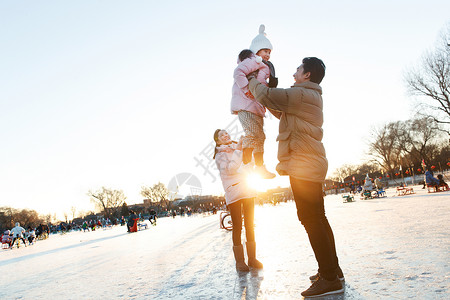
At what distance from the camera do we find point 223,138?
3.42 meters

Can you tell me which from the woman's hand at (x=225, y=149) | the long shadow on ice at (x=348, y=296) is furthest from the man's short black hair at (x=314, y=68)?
the long shadow on ice at (x=348, y=296)

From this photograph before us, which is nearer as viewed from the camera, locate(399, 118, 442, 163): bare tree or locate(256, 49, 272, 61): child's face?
locate(256, 49, 272, 61): child's face

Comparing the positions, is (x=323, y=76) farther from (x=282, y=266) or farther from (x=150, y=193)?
(x=150, y=193)

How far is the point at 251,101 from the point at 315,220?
1.23 meters

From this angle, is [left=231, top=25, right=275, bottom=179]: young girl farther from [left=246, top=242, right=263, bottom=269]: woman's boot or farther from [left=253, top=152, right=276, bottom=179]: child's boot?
[left=246, top=242, right=263, bottom=269]: woman's boot

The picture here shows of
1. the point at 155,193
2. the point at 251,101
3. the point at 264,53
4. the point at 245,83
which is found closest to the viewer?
the point at 245,83

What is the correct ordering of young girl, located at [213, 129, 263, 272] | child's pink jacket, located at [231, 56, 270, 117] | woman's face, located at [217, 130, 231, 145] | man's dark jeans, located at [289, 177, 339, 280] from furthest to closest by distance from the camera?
woman's face, located at [217, 130, 231, 145], young girl, located at [213, 129, 263, 272], child's pink jacket, located at [231, 56, 270, 117], man's dark jeans, located at [289, 177, 339, 280]

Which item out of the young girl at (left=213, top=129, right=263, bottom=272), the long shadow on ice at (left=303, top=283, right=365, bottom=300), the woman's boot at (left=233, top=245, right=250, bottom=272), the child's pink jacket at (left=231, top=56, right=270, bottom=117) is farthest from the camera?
the young girl at (left=213, top=129, right=263, bottom=272)

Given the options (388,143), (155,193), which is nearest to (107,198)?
(155,193)

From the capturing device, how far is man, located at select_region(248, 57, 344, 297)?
1.95 m

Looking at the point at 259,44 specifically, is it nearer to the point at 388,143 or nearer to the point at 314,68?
the point at 314,68

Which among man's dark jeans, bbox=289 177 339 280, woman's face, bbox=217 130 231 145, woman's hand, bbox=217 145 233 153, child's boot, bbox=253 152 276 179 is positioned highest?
woman's face, bbox=217 130 231 145

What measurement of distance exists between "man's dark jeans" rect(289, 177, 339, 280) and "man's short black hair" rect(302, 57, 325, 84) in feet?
2.68

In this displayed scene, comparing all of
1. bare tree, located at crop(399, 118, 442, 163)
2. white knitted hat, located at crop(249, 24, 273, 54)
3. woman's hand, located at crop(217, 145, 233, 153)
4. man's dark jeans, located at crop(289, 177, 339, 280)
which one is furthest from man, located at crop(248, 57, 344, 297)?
bare tree, located at crop(399, 118, 442, 163)
